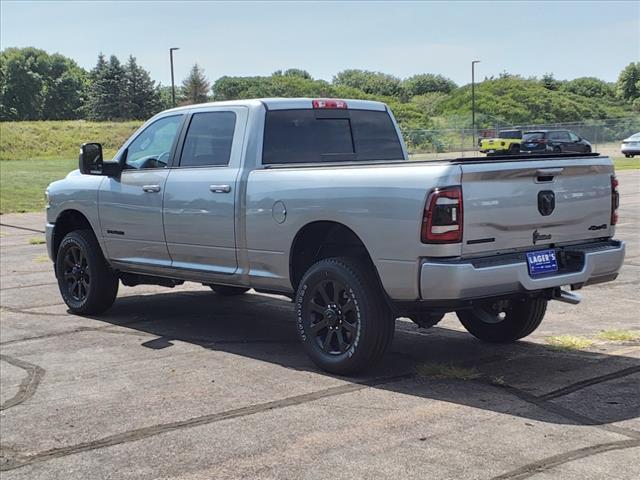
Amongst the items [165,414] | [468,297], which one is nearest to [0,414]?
[165,414]

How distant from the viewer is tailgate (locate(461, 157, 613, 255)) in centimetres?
490

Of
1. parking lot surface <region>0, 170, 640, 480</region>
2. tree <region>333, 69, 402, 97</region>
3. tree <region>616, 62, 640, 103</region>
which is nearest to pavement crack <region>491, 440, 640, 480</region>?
parking lot surface <region>0, 170, 640, 480</region>

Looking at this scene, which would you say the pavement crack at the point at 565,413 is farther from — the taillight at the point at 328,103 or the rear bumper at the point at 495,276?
the taillight at the point at 328,103

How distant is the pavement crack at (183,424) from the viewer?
4234 millimetres

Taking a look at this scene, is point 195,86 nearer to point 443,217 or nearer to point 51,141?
point 51,141

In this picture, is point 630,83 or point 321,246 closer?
point 321,246

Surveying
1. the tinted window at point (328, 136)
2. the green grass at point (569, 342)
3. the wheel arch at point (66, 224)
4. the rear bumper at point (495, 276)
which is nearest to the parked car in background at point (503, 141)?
the wheel arch at point (66, 224)

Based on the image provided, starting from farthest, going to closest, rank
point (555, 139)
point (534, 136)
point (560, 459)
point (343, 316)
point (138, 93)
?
point (138, 93) < point (555, 139) < point (534, 136) < point (343, 316) < point (560, 459)

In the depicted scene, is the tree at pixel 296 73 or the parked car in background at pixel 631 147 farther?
the tree at pixel 296 73

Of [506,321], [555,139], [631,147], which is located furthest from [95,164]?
[631,147]

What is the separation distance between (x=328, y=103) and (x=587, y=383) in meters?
3.23

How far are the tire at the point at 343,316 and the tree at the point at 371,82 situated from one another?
384 ft

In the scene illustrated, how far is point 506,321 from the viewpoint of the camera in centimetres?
636

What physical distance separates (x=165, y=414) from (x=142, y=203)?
2812mm
